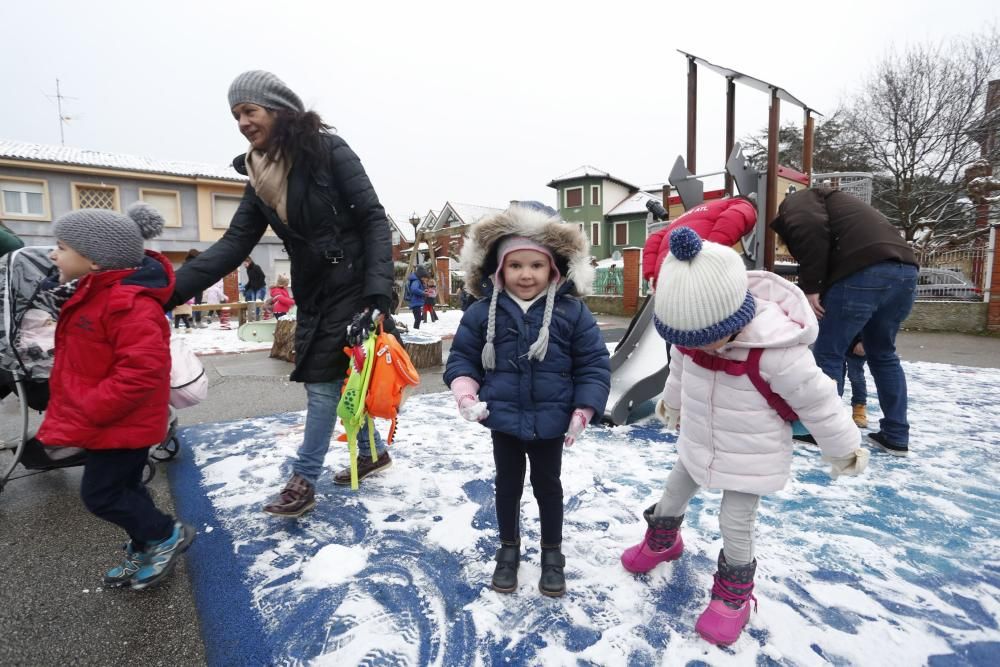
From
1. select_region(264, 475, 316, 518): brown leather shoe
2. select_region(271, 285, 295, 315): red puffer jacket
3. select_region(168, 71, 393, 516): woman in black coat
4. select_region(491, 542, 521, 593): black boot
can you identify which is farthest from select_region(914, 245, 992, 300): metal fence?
select_region(271, 285, 295, 315): red puffer jacket

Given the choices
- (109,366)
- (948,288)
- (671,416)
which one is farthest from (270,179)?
(948,288)

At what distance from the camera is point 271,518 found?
95.9 inches

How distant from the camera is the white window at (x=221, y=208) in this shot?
77.7 ft

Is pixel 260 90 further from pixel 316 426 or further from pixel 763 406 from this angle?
pixel 763 406

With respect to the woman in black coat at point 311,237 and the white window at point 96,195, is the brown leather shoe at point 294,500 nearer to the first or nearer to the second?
the woman in black coat at point 311,237

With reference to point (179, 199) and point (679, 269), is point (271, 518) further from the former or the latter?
point (179, 199)

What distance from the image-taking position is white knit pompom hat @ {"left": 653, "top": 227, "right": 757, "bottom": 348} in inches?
58.0

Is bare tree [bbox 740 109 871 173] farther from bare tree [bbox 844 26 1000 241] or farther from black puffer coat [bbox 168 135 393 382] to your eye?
black puffer coat [bbox 168 135 393 382]

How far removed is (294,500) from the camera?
2.38m

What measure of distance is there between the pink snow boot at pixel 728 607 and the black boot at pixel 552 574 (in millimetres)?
459

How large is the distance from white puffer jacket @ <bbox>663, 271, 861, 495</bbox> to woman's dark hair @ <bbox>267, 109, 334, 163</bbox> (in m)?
1.78

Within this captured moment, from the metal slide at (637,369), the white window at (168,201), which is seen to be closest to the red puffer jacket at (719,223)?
the metal slide at (637,369)

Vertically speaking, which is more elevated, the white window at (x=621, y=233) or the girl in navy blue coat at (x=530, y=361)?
the white window at (x=621, y=233)

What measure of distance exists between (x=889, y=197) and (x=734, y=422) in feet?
76.4
